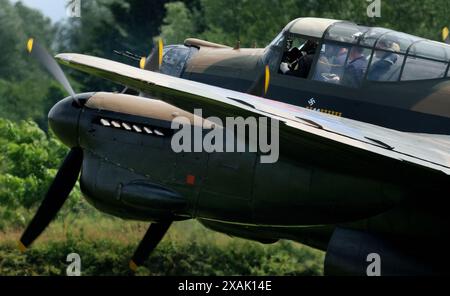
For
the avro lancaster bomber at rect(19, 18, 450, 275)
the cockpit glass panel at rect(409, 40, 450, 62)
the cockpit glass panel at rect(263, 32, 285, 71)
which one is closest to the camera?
the avro lancaster bomber at rect(19, 18, 450, 275)

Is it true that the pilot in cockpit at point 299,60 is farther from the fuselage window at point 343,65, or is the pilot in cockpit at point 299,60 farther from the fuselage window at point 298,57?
the fuselage window at point 343,65

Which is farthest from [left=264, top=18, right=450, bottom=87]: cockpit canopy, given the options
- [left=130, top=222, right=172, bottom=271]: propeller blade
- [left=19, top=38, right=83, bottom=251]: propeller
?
[left=19, top=38, right=83, bottom=251]: propeller

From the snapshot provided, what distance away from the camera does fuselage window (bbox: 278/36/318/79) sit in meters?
16.2

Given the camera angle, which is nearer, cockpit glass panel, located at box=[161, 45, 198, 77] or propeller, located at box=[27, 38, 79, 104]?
propeller, located at box=[27, 38, 79, 104]

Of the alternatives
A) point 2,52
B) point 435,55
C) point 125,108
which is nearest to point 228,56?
point 125,108

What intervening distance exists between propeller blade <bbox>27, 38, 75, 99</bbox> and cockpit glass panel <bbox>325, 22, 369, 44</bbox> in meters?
3.98

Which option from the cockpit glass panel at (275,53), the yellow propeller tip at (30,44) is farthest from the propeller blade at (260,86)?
the yellow propeller tip at (30,44)

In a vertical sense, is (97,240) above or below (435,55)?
below

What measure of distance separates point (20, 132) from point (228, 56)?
996 cm

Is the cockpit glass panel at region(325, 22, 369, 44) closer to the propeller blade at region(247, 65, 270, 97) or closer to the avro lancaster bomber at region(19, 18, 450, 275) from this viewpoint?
the avro lancaster bomber at region(19, 18, 450, 275)

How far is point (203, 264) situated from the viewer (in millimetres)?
21578

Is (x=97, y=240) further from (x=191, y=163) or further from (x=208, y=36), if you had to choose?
(x=208, y=36)

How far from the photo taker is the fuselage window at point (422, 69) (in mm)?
15477

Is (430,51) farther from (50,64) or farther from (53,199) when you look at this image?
(53,199)
